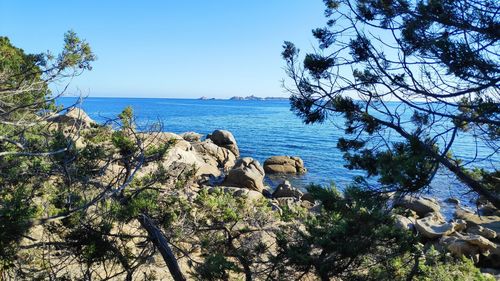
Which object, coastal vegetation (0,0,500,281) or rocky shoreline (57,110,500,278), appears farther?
rocky shoreline (57,110,500,278)

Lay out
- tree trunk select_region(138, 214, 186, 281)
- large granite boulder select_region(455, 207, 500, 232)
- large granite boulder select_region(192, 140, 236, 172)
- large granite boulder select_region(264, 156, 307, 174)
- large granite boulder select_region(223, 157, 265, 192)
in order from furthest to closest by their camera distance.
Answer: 1. large granite boulder select_region(192, 140, 236, 172)
2. large granite boulder select_region(264, 156, 307, 174)
3. large granite boulder select_region(223, 157, 265, 192)
4. large granite boulder select_region(455, 207, 500, 232)
5. tree trunk select_region(138, 214, 186, 281)

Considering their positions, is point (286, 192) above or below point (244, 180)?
below

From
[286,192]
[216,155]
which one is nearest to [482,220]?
[286,192]

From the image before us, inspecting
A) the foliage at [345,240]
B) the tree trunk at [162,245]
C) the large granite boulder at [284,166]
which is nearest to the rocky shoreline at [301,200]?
the large granite boulder at [284,166]

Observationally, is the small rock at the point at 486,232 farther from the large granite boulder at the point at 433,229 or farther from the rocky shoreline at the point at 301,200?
the large granite boulder at the point at 433,229

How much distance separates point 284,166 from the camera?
24094 millimetres

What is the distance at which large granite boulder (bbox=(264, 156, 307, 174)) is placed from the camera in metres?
24.0

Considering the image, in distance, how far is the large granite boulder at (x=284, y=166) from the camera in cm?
2398

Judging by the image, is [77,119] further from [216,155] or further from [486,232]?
[216,155]

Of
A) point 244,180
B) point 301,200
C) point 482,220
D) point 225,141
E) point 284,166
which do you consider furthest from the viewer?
point 225,141

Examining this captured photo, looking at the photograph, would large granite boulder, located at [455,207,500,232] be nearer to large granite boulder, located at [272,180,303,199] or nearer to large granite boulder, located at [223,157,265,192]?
large granite boulder, located at [272,180,303,199]

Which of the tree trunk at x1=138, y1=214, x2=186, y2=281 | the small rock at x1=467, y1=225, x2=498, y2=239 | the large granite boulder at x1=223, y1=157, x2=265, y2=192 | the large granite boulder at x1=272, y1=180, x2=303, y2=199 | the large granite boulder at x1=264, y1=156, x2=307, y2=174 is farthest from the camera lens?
the large granite boulder at x1=264, y1=156, x2=307, y2=174

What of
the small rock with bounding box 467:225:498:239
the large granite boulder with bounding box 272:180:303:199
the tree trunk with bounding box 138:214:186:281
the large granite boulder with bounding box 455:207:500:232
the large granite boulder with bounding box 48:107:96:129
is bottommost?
the large granite boulder with bounding box 272:180:303:199

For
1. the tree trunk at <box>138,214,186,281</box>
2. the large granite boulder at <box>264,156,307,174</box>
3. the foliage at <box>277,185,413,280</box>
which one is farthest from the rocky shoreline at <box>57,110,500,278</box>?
the tree trunk at <box>138,214,186,281</box>
